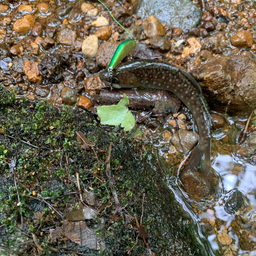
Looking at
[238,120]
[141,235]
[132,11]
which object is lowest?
[141,235]

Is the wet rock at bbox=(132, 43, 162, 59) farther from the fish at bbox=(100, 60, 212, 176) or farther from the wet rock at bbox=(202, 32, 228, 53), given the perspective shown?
the wet rock at bbox=(202, 32, 228, 53)

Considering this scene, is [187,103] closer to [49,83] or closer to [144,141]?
[144,141]

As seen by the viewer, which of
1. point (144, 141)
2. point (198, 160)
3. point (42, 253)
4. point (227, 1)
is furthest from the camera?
point (227, 1)

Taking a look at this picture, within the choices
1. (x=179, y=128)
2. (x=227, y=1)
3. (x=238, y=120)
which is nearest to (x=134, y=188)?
(x=179, y=128)

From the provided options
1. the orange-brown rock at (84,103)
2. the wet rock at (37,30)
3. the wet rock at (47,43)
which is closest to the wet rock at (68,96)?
the orange-brown rock at (84,103)

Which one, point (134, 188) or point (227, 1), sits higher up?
point (227, 1)

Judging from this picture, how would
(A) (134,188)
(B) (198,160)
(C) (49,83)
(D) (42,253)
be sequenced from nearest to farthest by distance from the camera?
(D) (42,253) < (A) (134,188) < (B) (198,160) < (C) (49,83)

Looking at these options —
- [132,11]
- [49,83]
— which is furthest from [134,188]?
[132,11]

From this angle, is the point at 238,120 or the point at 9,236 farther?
the point at 238,120
